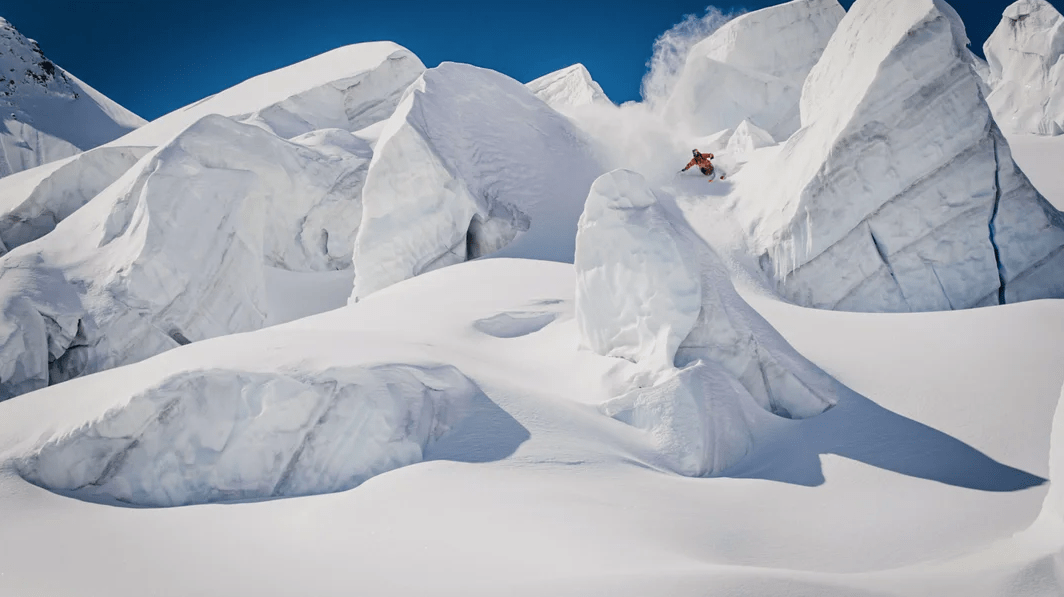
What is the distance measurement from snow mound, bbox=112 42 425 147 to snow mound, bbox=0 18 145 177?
395 cm

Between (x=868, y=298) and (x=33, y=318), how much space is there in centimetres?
1199

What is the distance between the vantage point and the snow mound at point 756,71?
21281 mm

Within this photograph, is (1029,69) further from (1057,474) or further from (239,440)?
(239,440)

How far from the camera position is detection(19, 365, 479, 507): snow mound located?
4.59 meters

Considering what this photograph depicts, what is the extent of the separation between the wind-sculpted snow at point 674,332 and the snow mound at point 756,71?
15476 mm

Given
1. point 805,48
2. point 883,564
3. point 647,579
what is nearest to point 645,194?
point 883,564

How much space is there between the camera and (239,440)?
4.75 m

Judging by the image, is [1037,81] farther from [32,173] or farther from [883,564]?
[32,173]

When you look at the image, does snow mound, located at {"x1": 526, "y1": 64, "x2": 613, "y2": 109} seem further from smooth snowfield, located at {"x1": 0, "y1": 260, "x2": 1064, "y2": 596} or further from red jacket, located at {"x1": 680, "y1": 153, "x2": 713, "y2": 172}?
smooth snowfield, located at {"x1": 0, "y1": 260, "x2": 1064, "y2": 596}

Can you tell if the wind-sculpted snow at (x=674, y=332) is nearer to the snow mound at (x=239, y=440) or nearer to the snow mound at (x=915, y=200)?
the snow mound at (x=239, y=440)

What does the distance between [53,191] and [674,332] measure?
1502 centimetres

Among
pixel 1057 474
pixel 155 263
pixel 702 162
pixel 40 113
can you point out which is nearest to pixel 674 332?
pixel 1057 474

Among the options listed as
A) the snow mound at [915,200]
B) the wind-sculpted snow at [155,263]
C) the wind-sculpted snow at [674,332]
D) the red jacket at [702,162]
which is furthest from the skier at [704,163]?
the wind-sculpted snow at [155,263]

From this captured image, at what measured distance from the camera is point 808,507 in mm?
4359
